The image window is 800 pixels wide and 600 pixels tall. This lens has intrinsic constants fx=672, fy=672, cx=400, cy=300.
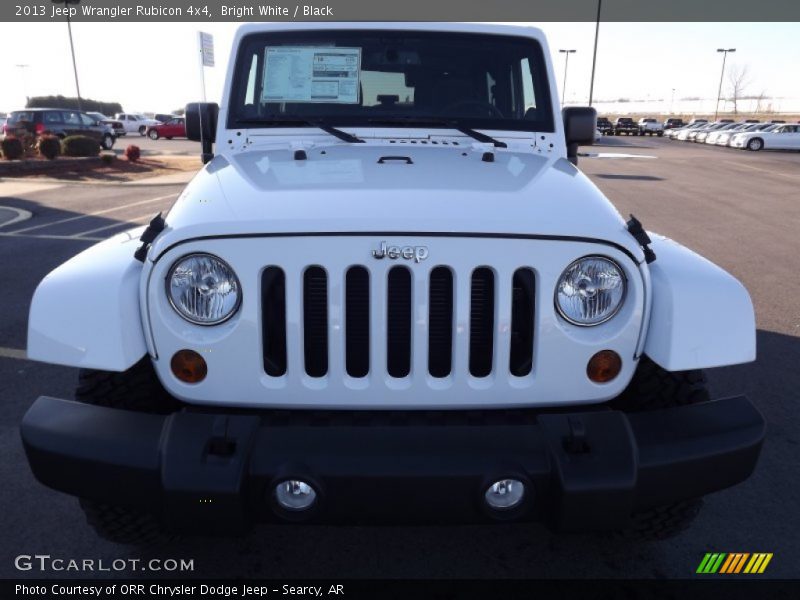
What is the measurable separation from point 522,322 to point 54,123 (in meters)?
26.2

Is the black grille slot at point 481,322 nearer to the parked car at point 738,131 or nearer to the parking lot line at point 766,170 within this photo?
the parking lot line at point 766,170

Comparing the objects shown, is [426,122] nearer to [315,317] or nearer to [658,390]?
[315,317]

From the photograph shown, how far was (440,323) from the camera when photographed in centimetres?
A: 197

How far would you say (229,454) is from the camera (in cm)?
178

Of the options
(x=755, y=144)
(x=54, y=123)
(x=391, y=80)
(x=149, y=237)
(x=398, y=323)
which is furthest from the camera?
(x=755, y=144)

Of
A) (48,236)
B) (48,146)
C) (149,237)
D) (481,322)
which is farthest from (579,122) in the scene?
(48,146)

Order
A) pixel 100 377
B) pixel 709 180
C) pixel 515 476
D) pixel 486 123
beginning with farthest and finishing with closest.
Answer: pixel 709 180 → pixel 486 123 → pixel 100 377 → pixel 515 476

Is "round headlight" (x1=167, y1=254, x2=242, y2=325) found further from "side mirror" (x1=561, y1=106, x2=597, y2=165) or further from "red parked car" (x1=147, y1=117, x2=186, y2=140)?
"red parked car" (x1=147, y1=117, x2=186, y2=140)

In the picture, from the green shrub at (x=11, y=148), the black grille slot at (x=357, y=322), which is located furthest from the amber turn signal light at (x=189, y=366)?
the green shrub at (x=11, y=148)

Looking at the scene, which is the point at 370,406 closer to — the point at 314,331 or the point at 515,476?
the point at 314,331

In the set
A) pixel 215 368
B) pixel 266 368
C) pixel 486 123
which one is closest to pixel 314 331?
pixel 266 368

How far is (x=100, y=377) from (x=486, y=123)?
2105 mm

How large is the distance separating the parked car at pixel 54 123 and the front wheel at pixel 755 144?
100.0 ft

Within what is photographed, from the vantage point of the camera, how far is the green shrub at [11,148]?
18.5m
